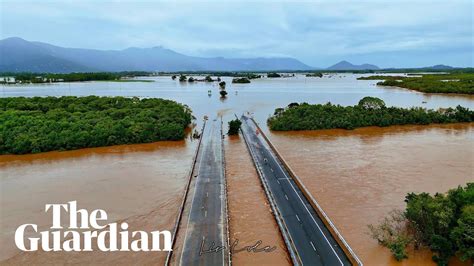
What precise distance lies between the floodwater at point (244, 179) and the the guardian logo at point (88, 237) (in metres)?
0.65

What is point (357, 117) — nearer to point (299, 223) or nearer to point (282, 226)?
point (299, 223)

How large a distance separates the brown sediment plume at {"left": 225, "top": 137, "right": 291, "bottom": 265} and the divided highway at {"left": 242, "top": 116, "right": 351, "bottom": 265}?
67 centimetres

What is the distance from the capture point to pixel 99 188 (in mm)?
29375

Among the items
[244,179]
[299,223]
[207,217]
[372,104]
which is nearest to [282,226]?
[299,223]

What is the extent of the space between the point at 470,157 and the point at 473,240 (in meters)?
23.1

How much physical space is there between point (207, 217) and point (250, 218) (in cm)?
270

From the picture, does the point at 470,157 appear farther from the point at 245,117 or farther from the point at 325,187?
the point at 245,117

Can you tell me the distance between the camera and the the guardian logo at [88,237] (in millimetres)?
20594

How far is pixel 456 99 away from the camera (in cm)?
8375

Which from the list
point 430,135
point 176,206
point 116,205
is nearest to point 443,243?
point 176,206

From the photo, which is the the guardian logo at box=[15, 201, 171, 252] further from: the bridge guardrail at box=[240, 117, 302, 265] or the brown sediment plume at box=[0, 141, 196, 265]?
the bridge guardrail at box=[240, 117, 302, 265]

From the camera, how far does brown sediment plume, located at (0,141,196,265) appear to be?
20.1 metres

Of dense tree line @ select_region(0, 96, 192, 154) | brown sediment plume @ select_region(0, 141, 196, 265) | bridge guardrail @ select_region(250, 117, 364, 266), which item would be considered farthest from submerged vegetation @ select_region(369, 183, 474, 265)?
dense tree line @ select_region(0, 96, 192, 154)

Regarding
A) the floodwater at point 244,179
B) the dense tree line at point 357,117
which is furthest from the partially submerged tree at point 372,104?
the floodwater at point 244,179
